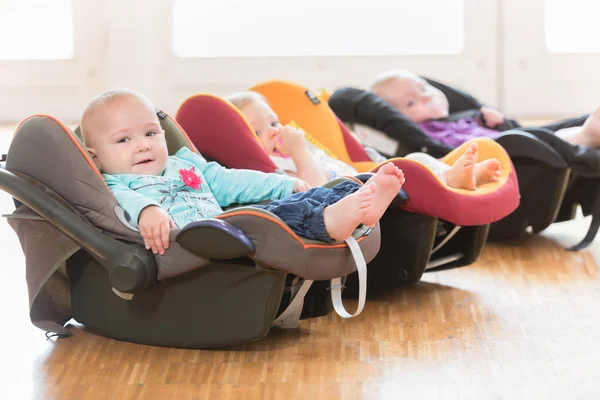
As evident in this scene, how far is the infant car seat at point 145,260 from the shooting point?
1.89 metres

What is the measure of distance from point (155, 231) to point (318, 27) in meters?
3.29

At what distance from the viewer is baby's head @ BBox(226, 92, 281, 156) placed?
2.63 m

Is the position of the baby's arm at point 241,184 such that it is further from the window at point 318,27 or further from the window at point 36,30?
the window at point 36,30

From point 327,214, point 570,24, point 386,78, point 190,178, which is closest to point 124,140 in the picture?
point 190,178

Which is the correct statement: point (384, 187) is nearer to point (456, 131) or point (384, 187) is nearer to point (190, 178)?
point (190, 178)

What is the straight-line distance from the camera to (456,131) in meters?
3.36

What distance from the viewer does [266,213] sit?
6.19ft

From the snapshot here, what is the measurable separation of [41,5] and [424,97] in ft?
8.58

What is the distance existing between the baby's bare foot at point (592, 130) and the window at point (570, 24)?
216 centimetres

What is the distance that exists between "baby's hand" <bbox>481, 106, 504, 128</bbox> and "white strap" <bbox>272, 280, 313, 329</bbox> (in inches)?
61.7

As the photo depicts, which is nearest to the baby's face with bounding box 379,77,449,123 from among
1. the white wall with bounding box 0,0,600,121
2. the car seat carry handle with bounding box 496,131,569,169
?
the car seat carry handle with bounding box 496,131,569,169

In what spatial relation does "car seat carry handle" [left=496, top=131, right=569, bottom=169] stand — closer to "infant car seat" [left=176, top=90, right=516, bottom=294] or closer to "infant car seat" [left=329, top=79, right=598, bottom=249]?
"infant car seat" [left=329, top=79, right=598, bottom=249]

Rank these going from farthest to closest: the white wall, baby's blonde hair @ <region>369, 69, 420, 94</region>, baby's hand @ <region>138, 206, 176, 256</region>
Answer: the white wall, baby's blonde hair @ <region>369, 69, 420, 94</region>, baby's hand @ <region>138, 206, 176, 256</region>

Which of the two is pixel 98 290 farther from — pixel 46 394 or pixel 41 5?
pixel 41 5
